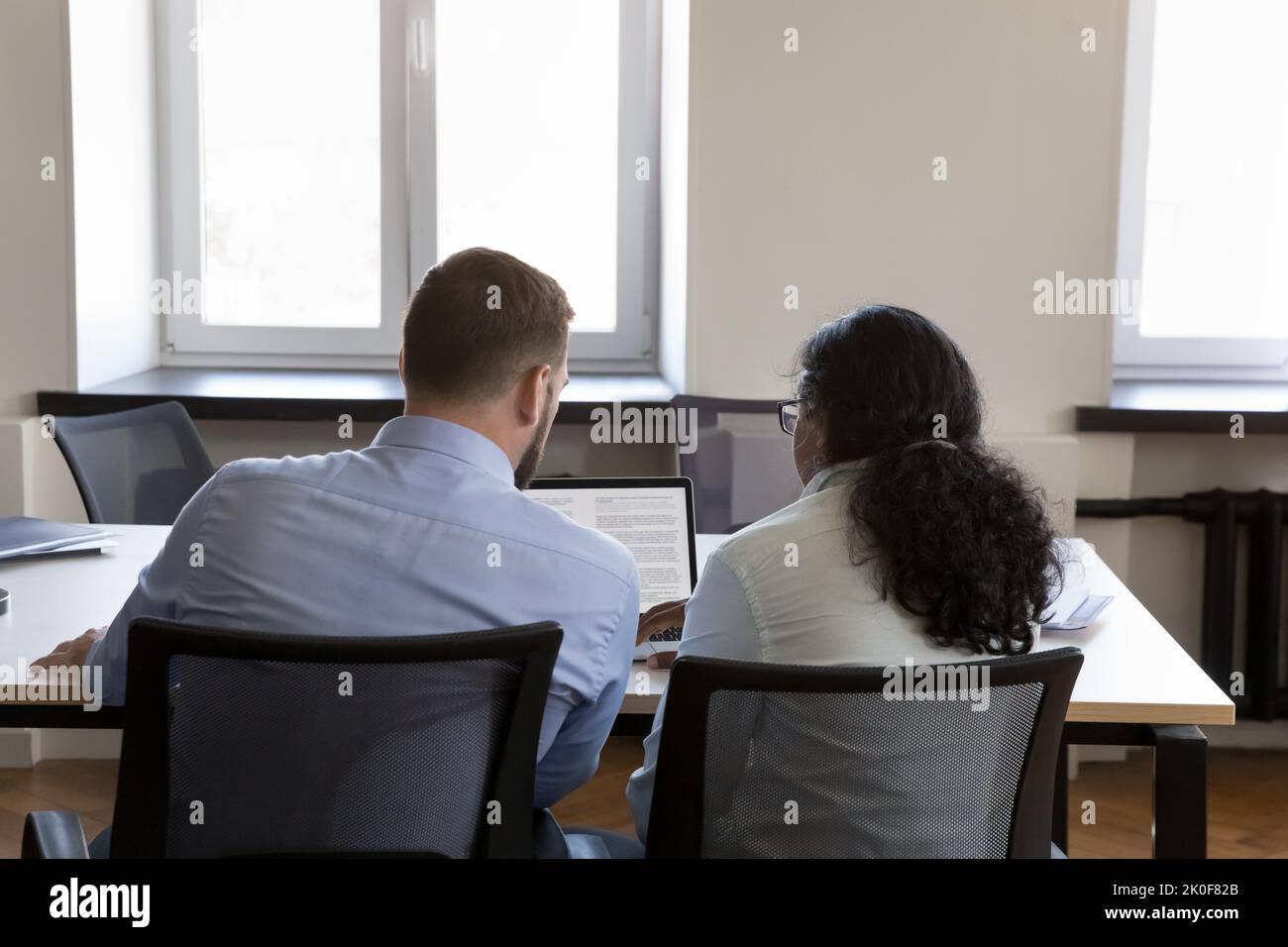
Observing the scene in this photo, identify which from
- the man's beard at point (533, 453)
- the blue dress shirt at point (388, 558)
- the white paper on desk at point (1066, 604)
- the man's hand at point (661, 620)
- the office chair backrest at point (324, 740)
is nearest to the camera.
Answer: the office chair backrest at point (324, 740)

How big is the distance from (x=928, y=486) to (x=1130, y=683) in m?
0.58

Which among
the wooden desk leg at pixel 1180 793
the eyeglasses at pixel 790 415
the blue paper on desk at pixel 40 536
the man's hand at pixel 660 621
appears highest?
the eyeglasses at pixel 790 415

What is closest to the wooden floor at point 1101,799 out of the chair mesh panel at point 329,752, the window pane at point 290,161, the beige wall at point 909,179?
the beige wall at point 909,179

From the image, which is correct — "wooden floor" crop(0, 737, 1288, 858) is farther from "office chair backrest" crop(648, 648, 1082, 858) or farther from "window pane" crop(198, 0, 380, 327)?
"office chair backrest" crop(648, 648, 1082, 858)

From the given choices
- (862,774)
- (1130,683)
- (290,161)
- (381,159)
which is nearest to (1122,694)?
(1130,683)

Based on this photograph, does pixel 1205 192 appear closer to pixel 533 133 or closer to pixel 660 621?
pixel 533 133

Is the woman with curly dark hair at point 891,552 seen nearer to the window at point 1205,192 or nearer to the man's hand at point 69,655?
the man's hand at point 69,655

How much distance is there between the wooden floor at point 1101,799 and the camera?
2.95 meters

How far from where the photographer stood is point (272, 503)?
1303 mm

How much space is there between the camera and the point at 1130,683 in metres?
1.72

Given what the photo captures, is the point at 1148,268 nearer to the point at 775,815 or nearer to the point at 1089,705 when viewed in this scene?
the point at 1089,705

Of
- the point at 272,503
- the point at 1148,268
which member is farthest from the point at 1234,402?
the point at 272,503

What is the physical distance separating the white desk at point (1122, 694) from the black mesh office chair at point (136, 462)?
702 millimetres
